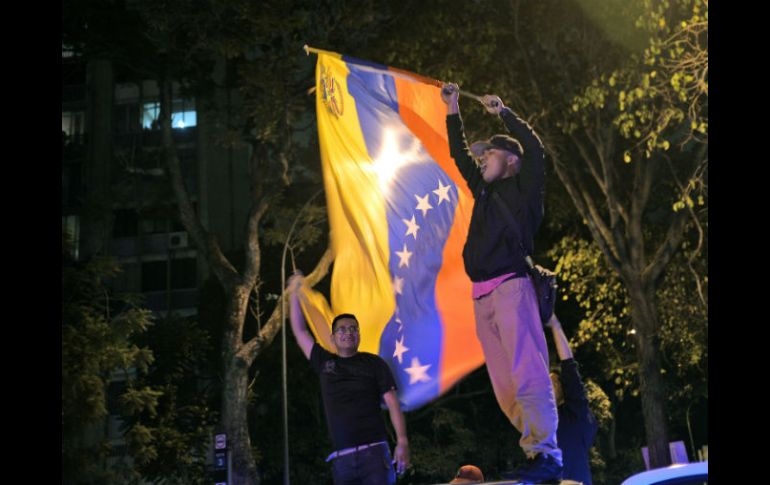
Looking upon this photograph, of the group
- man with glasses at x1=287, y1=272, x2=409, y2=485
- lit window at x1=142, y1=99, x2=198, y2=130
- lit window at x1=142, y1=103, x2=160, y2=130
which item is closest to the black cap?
man with glasses at x1=287, y1=272, x2=409, y2=485

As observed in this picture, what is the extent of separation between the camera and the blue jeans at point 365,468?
782 centimetres

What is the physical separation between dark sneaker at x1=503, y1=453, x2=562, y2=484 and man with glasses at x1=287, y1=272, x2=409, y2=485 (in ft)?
2.70

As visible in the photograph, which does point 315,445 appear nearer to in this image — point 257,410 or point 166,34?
point 257,410

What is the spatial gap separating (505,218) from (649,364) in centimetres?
1097

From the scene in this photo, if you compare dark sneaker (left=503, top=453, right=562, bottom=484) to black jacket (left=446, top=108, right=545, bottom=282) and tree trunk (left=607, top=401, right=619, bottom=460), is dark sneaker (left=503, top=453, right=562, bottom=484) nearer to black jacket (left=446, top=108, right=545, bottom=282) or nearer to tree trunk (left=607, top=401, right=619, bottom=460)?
black jacket (left=446, top=108, right=545, bottom=282)

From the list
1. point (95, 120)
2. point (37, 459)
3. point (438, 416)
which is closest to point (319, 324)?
point (37, 459)

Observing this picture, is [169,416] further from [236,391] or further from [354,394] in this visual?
[354,394]

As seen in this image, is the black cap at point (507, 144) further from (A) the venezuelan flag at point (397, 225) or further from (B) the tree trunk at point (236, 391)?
(B) the tree trunk at point (236, 391)

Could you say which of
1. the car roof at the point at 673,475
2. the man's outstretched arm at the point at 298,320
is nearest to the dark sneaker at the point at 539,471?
the man's outstretched arm at the point at 298,320

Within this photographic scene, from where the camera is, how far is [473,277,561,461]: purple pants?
7.82 meters

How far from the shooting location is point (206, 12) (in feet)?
68.8

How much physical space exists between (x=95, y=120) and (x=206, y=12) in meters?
21.4

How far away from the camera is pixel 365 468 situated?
7.86 metres
